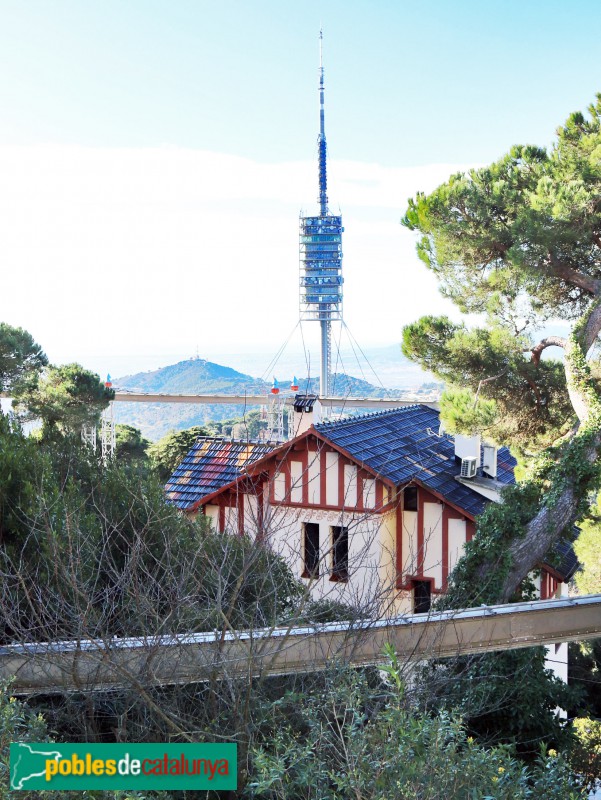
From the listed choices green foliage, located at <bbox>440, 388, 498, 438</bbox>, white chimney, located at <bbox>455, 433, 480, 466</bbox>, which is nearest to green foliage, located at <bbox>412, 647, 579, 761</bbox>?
green foliage, located at <bbox>440, 388, 498, 438</bbox>

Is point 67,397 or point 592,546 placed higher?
point 67,397

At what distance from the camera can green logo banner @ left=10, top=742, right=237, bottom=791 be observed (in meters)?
1.94

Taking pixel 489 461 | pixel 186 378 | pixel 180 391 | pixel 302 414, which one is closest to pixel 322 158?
pixel 186 378

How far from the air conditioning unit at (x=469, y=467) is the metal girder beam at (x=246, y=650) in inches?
204

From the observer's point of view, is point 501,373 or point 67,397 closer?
point 501,373

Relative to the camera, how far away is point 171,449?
2131 centimetres

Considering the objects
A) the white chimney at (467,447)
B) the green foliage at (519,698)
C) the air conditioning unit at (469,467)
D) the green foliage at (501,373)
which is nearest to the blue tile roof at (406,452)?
the air conditioning unit at (469,467)

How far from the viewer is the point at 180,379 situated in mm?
35875

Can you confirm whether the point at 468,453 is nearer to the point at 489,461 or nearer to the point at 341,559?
the point at 489,461

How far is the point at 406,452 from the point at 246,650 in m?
7.02

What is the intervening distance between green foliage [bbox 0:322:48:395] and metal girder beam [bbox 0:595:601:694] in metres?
11.0

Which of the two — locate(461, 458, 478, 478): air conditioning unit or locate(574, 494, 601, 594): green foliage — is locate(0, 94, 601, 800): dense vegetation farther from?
locate(461, 458, 478, 478): air conditioning unit

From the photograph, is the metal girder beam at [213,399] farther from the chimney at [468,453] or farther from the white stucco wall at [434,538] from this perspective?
the white stucco wall at [434,538]

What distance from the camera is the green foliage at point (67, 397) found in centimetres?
1444
